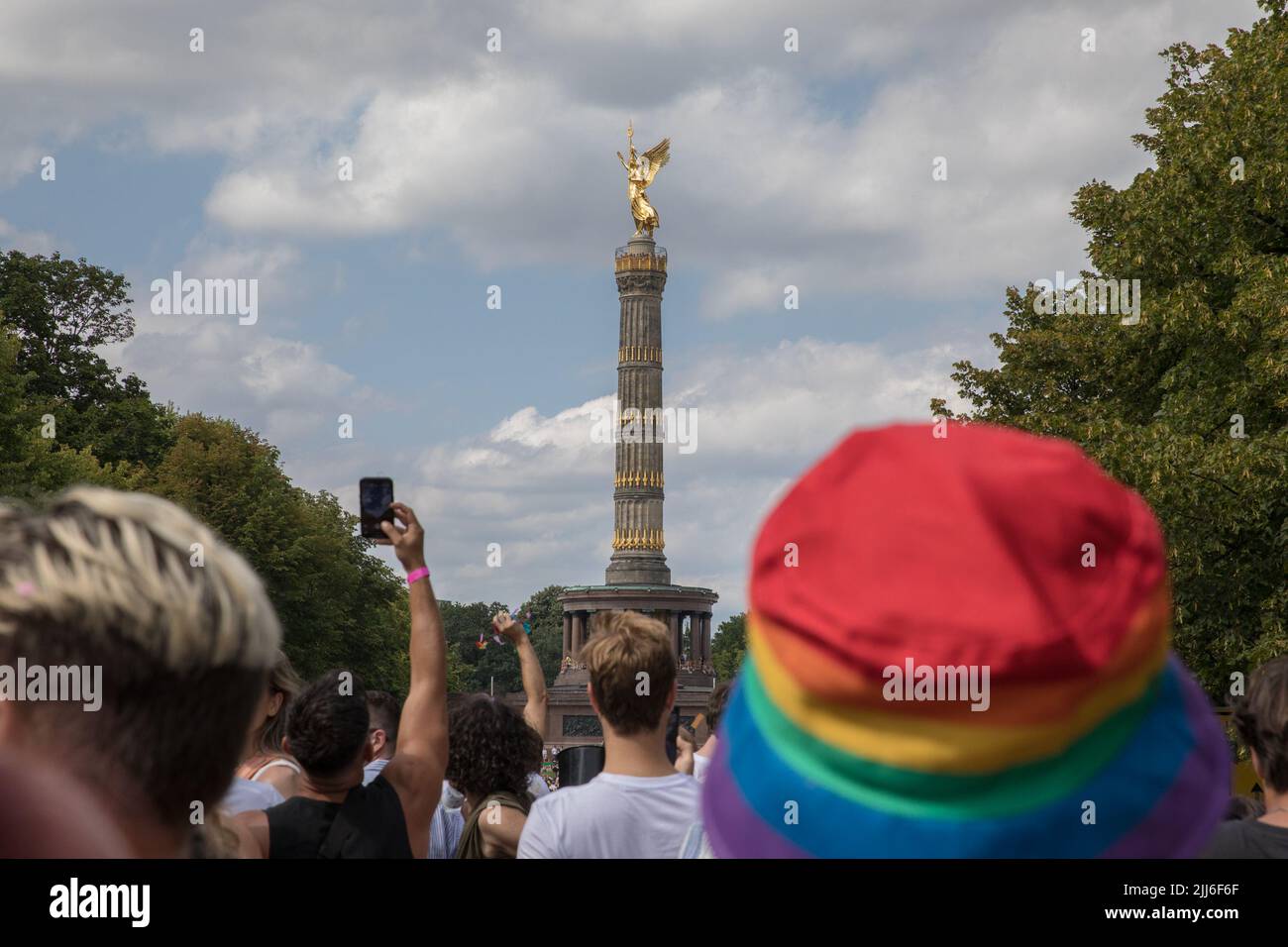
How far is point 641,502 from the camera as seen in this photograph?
6359 cm

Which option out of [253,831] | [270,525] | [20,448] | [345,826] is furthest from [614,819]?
[270,525]

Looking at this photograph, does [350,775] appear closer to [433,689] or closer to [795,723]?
[433,689]

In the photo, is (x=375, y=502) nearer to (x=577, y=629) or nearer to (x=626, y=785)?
(x=626, y=785)

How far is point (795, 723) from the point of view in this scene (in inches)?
73.0

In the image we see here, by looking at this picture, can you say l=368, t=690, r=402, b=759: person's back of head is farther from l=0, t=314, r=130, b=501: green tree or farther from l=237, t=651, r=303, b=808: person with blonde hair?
l=0, t=314, r=130, b=501: green tree

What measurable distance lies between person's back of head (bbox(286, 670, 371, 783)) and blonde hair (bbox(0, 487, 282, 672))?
2909 millimetres

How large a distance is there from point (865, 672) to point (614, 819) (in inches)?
111

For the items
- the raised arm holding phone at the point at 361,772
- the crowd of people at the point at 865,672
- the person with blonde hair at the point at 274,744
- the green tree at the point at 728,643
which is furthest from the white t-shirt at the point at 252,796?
the green tree at the point at 728,643

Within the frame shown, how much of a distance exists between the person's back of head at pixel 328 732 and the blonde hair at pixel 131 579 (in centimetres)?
291

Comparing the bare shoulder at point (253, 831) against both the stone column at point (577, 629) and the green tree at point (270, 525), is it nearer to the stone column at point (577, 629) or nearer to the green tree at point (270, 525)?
the green tree at point (270, 525)

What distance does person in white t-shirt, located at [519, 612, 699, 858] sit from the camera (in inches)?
175

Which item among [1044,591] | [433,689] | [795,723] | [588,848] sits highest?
[1044,591]

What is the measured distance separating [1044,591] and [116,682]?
41.5 inches
